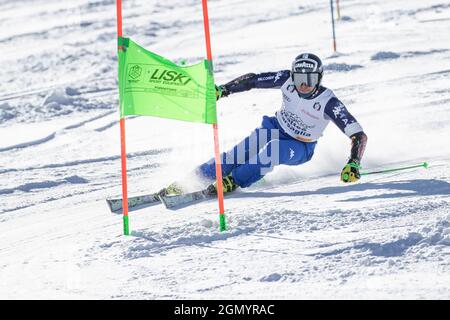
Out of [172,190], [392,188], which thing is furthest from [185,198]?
[392,188]

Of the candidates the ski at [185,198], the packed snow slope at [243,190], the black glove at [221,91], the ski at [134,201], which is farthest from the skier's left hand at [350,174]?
the ski at [134,201]

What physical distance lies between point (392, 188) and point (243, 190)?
146 centimetres

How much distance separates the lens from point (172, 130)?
1138cm

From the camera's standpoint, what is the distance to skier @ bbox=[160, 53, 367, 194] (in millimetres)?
7383

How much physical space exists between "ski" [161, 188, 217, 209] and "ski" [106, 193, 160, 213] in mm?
264

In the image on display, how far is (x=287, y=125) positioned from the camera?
25.6ft

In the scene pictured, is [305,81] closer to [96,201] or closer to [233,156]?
[233,156]

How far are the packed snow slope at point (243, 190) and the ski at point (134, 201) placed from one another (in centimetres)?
19

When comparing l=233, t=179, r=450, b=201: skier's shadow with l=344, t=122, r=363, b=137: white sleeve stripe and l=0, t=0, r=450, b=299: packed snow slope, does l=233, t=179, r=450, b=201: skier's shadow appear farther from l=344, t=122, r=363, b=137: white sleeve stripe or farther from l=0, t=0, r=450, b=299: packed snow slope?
l=344, t=122, r=363, b=137: white sleeve stripe

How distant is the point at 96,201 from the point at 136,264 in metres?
2.52

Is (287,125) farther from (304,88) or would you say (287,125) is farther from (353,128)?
(353,128)

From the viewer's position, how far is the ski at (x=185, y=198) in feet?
23.6

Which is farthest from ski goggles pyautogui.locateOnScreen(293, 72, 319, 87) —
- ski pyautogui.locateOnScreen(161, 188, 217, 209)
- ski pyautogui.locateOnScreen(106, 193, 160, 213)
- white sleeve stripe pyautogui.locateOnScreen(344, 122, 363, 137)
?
ski pyautogui.locateOnScreen(106, 193, 160, 213)

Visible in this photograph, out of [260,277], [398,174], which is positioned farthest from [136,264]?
[398,174]
